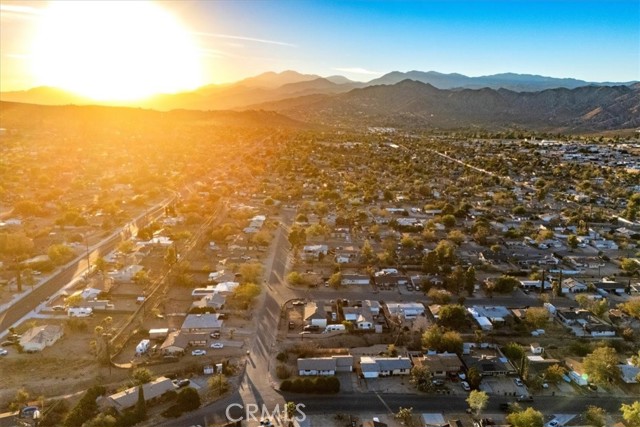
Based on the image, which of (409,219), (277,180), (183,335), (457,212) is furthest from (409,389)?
(277,180)

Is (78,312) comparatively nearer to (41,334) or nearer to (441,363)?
(41,334)

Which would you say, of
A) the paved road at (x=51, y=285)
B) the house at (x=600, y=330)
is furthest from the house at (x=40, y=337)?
the house at (x=600, y=330)

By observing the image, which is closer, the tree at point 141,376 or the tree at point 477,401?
the tree at point 477,401

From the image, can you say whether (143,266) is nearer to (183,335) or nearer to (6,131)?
(183,335)

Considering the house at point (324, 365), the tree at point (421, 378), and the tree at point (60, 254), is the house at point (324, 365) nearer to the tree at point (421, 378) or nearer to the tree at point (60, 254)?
the tree at point (421, 378)

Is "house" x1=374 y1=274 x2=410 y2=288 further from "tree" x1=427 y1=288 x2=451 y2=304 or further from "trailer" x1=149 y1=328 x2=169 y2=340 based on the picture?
"trailer" x1=149 y1=328 x2=169 y2=340

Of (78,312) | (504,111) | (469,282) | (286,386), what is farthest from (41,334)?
(504,111)
